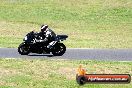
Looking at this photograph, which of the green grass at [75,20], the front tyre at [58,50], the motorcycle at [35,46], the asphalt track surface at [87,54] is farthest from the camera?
the green grass at [75,20]

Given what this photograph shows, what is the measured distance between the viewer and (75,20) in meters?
42.8

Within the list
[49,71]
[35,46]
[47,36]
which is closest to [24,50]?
[35,46]

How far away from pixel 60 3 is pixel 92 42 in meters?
24.8

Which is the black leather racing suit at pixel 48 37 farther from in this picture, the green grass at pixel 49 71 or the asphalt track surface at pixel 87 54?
the green grass at pixel 49 71

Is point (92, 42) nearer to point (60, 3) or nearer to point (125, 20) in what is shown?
point (125, 20)

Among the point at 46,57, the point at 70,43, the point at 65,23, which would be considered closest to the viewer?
the point at 46,57

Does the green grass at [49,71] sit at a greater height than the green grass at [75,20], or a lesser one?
greater

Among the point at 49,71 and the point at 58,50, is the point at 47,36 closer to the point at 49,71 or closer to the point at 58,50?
the point at 58,50

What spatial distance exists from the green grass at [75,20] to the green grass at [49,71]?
6.19 meters

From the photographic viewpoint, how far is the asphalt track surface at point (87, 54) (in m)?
21.8

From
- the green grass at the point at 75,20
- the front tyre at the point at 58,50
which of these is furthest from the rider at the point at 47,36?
the green grass at the point at 75,20

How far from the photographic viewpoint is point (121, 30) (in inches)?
1453

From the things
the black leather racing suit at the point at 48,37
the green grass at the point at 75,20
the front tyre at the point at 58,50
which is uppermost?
the black leather racing suit at the point at 48,37

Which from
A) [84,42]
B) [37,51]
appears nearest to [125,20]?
[84,42]
